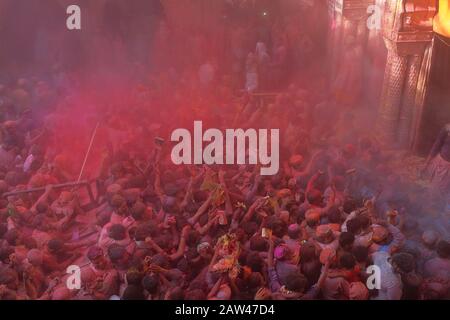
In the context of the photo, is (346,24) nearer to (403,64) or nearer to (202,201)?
(403,64)

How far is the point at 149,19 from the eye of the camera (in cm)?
670

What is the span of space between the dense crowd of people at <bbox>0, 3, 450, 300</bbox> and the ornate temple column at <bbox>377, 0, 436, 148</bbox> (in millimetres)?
365

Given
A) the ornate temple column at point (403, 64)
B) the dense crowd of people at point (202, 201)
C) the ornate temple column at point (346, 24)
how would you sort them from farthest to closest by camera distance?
the ornate temple column at point (346, 24)
the ornate temple column at point (403, 64)
the dense crowd of people at point (202, 201)

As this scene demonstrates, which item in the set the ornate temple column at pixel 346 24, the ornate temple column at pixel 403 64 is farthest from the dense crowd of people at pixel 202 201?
the ornate temple column at pixel 346 24

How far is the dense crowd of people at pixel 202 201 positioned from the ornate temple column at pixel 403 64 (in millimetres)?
365

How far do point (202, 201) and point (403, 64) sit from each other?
2.93 m

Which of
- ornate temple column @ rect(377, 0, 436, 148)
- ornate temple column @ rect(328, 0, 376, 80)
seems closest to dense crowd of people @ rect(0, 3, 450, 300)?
ornate temple column @ rect(377, 0, 436, 148)

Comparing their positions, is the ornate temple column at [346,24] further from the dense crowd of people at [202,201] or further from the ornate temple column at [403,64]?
the dense crowd of people at [202,201]

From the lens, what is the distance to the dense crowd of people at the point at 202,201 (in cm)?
454

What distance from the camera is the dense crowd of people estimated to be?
454 cm

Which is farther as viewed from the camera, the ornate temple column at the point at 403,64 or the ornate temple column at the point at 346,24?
the ornate temple column at the point at 346,24

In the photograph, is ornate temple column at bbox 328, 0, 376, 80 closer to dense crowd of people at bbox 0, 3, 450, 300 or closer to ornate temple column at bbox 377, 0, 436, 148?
ornate temple column at bbox 377, 0, 436, 148

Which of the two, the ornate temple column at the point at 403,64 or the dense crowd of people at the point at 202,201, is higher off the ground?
the ornate temple column at the point at 403,64

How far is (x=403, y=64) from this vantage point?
18.5 ft
